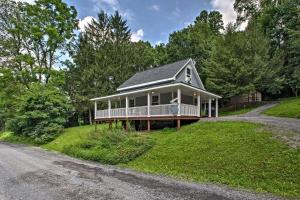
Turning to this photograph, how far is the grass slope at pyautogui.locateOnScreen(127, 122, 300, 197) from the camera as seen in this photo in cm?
702

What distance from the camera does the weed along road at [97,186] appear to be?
6.23m

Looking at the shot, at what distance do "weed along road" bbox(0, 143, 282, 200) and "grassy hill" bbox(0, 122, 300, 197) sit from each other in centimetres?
89

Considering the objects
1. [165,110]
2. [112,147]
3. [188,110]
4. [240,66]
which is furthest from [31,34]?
[240,66]

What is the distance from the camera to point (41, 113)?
22.4 m

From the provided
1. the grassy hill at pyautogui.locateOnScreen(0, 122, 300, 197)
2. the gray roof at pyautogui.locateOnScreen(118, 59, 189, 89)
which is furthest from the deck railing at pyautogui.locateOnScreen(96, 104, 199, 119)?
the gray roof at pyautogui.locateOnScreen(118, 59, 189, 89)

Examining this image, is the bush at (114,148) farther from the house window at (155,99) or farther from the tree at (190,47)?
the tree at (190,47)

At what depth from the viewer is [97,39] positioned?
36031 mm

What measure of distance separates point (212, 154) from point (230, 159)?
36.6 inches

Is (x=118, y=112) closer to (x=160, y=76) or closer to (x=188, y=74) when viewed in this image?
(x=160, y=76)

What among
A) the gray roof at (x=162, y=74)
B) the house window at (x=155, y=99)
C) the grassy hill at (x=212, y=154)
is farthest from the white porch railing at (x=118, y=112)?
the grassy hill at (x=212, y=154)

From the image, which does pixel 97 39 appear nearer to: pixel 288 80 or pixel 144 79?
pixel 144 79

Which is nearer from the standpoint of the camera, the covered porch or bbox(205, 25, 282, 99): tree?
the covered porch

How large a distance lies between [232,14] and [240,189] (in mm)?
37105

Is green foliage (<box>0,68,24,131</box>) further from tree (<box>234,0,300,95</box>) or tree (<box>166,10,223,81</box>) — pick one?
tree (<box>234,0,300,95</box>)
